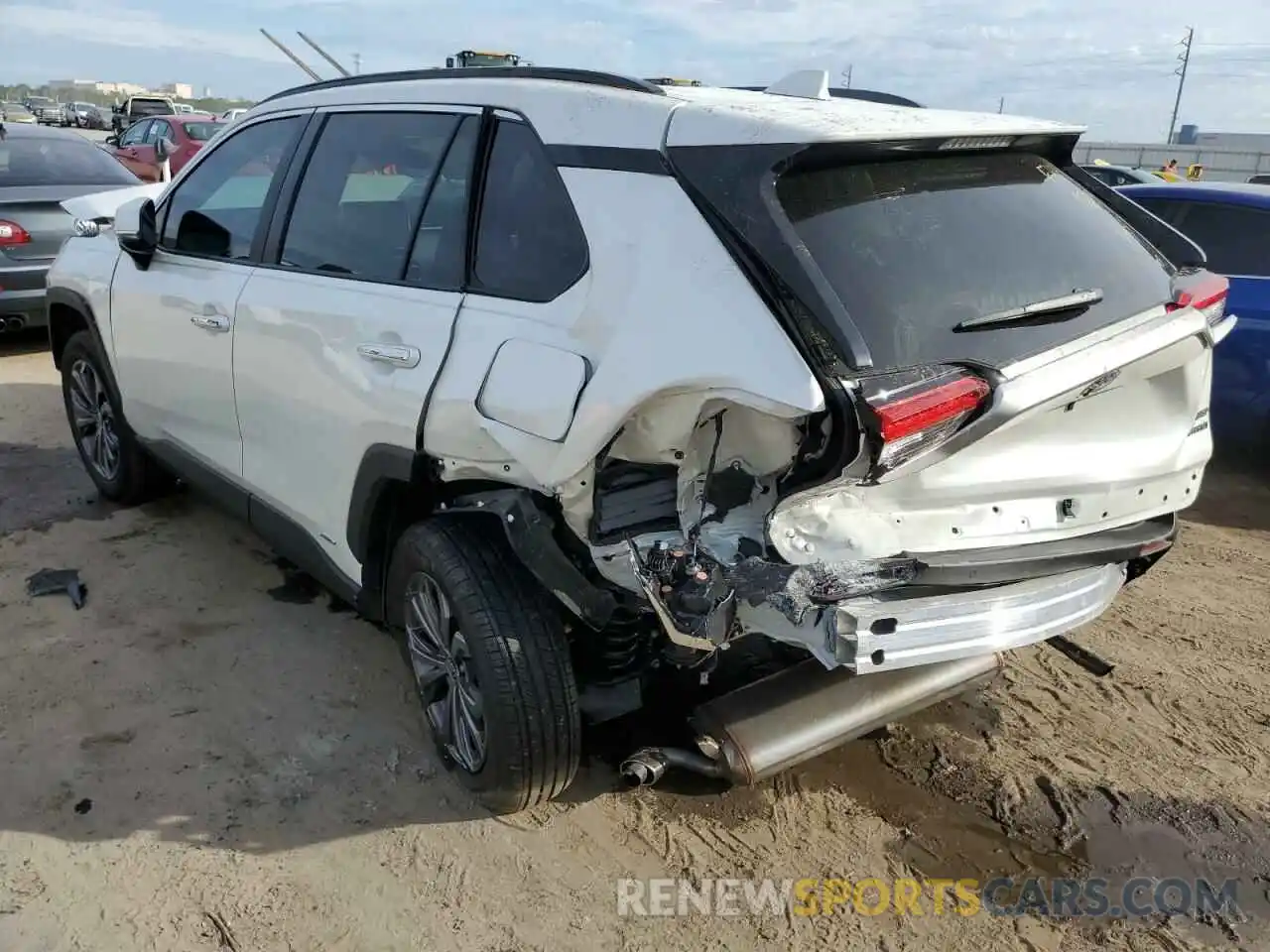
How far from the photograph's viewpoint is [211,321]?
12.1ft

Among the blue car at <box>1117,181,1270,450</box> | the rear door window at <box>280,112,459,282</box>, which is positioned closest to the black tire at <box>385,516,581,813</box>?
the rear door window at <box>280,112,459,282</box>

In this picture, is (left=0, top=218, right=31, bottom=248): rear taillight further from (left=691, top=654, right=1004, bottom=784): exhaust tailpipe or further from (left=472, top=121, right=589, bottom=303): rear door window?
(left=691, top=654, right=1004, bottom=784): exhaust tailpipe

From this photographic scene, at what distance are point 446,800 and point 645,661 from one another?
0.76m

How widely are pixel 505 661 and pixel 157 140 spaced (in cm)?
1542

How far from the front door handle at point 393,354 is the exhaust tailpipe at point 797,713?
1.27m

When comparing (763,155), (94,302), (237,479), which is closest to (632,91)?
(763,155)

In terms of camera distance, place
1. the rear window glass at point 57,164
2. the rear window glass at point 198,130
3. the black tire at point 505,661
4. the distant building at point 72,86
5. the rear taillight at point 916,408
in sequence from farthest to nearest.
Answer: the distant building at point 72,86 < the rear window glass at point 198,130 < the rear window glass at point 57,164 < the black tire at point 505,661 < the rear taillight at point 916,408

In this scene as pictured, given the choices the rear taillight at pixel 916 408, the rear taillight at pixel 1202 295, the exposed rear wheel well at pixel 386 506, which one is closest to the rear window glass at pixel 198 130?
the exposed rear wheel well at pixel 386 506

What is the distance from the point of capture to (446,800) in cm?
302

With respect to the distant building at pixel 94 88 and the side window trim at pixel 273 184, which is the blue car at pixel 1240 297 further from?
the distant building at pixel 94 88

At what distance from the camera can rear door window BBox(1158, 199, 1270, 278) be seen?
5742 mm

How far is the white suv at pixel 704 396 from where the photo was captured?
216cm

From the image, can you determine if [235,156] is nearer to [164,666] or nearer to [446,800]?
[164,666]

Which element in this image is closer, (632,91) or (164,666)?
(632,91)
